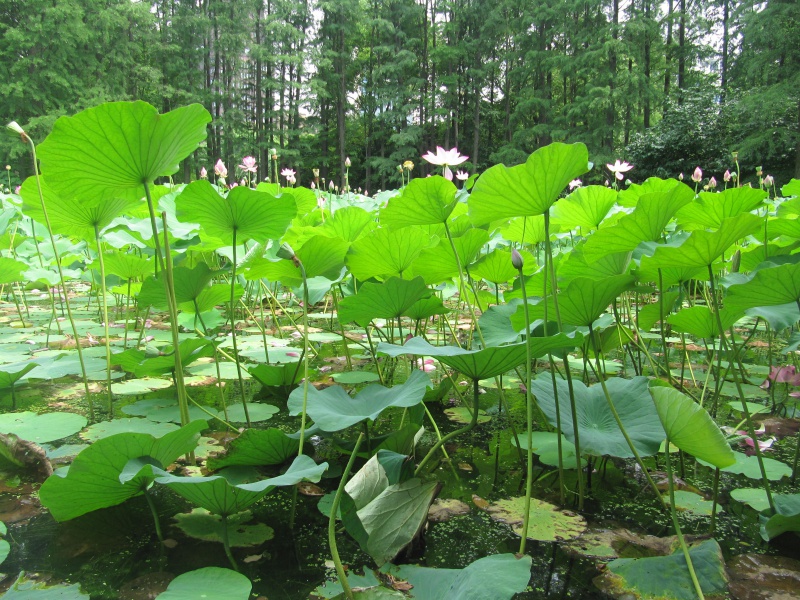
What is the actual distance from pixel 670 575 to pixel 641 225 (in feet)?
1.78

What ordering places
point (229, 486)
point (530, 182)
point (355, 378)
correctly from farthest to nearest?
point (355, 378)
point (530, 182)
point (229, 486)

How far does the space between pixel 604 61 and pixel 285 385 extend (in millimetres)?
14522

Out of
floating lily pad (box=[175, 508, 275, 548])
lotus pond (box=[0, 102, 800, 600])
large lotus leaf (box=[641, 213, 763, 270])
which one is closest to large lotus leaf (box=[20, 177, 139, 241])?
lotus pond (box=[0, 102, 800, 600])

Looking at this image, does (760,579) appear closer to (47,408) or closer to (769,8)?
(47,408)

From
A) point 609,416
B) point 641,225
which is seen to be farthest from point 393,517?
point 641,225

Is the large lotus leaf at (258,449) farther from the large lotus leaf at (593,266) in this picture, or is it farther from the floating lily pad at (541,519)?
the large lotus leaf at (593,266)

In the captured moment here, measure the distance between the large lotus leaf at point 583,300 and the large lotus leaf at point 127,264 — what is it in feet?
3.39

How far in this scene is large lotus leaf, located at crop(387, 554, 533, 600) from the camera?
39 cm

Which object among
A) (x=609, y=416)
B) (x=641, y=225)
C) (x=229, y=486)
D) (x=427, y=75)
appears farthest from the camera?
(x=427, y=75)

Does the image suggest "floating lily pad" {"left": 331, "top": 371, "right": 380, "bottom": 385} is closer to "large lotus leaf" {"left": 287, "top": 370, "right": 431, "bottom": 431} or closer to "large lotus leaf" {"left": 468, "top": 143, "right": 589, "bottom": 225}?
"large lotus leaf" {"left": 287, "top": 370, "right": 431, "bottom": 431}

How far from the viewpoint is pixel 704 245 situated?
2.32 feet

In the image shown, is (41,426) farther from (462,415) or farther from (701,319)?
(701,319)

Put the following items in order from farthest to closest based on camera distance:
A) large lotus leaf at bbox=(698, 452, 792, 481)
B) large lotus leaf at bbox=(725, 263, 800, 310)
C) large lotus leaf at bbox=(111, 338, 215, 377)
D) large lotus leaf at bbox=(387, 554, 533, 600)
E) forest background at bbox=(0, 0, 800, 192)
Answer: forest background at bbox=(0, 0, 800, 192)
large lotus leaf at bbox=(111, 338, 215, 377)
large lotus leaf at bbox=(698, 452, 792, 481)
large lotus leaf at bbox=(725, 263, 800, 310)
large lotus leaf at bbox=(387, 554, 533, 600)

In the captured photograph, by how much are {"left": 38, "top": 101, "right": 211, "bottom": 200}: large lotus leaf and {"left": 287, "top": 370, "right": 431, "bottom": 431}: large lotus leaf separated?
37 cm
